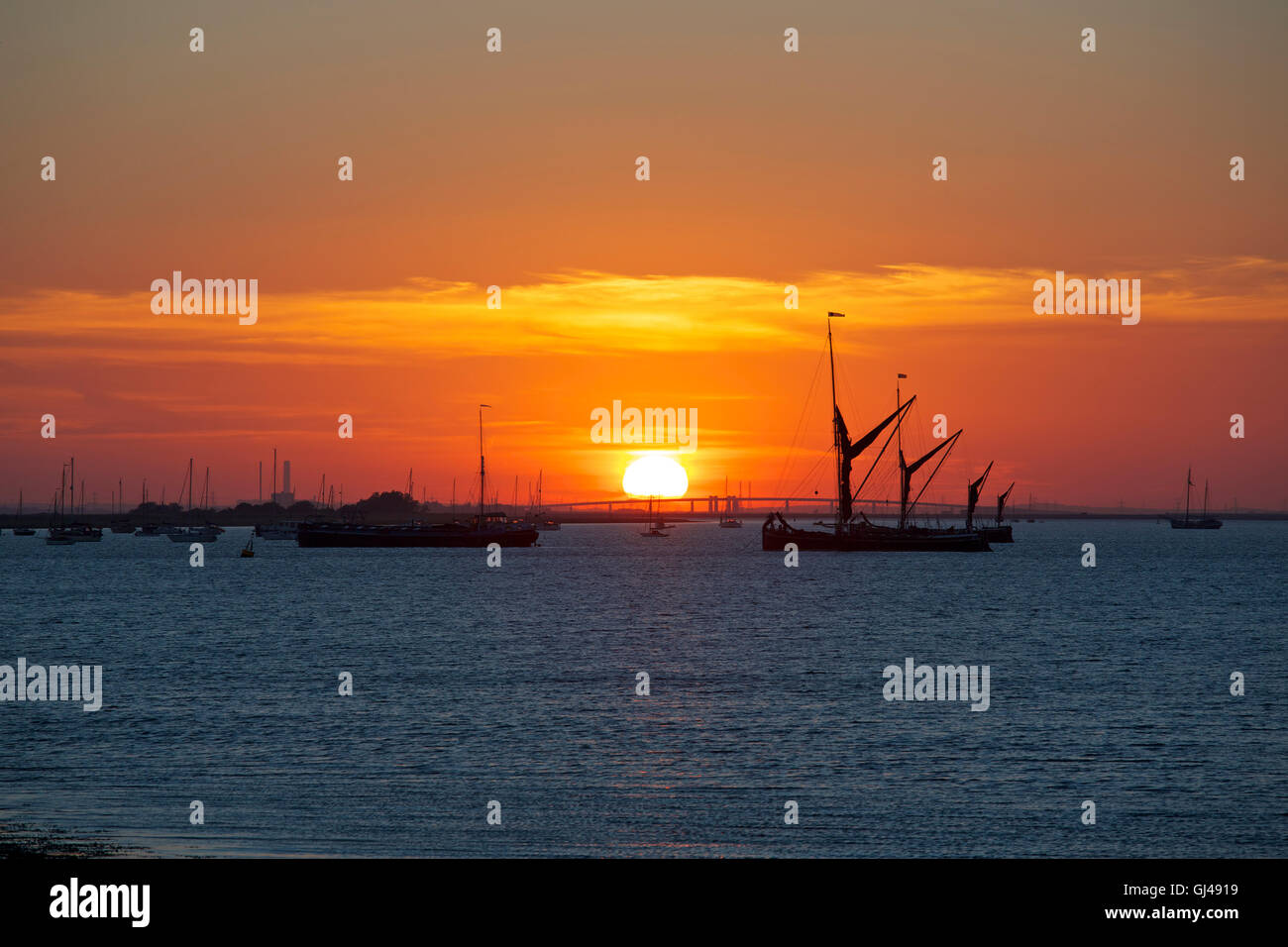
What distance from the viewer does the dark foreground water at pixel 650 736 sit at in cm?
2862

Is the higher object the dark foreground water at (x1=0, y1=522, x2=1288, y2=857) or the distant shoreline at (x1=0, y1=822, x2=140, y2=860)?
the distant shoreline at (x1=0, y1=822, x2=140, y2=860)

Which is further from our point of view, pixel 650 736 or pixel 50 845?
pixel 650 736

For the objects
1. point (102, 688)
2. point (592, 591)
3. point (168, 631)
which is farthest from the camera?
point (592, 591)

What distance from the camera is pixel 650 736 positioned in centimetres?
4241

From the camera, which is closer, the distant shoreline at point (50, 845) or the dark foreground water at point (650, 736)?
the distant shoreline at point (50, 845)

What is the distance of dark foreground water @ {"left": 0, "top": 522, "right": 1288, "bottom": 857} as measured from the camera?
93.9 feet

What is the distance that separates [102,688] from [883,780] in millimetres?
35874

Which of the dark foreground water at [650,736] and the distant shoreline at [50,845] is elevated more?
the distant shoreline at [50,845]

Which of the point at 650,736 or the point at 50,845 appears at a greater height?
the point at 50,845
